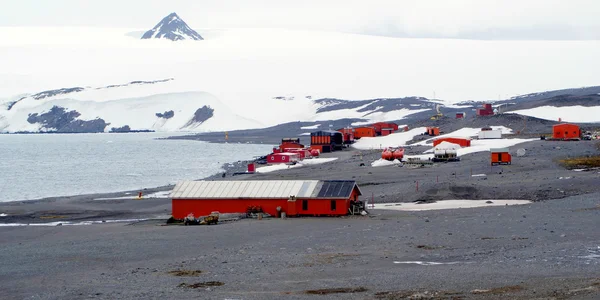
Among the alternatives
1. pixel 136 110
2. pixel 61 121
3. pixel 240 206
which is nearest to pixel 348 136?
pixel 240 206

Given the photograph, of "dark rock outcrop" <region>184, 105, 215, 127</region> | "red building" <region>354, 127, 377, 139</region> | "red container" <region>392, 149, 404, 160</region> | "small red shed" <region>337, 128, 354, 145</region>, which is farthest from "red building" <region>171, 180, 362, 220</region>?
"dark rock outcrop" <region>184, 105, 215, 127</region>

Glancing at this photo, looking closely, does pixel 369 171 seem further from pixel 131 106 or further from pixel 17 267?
pixel 131 106

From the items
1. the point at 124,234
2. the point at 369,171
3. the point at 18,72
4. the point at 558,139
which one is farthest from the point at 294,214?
the point at 18,72

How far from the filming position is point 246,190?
29.2 m

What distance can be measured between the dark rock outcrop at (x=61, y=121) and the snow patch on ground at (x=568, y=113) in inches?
4265

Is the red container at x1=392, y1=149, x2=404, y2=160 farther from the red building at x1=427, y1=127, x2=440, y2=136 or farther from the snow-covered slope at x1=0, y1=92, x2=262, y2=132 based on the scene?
the snow-covered slope at x1=0, y1=92, x2=262, y2=132

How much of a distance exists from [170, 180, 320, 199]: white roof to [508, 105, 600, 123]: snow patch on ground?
55192 mm

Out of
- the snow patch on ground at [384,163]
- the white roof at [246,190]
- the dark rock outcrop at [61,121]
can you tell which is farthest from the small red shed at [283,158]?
the dark rock outcrop at [61,121]

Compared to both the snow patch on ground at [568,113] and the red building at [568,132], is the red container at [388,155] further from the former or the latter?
the snow patch on ground at [568,113]

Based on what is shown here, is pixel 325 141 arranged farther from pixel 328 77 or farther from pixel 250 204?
pixel 328 77

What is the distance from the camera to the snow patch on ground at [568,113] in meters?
80.2

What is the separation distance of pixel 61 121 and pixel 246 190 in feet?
509

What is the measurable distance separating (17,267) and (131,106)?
157 m

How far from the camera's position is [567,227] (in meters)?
22.0
